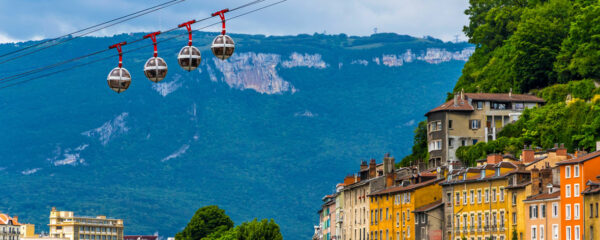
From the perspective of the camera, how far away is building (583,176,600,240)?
102312 mm

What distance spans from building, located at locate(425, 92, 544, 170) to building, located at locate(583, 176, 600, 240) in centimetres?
5914

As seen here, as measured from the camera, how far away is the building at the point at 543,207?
108 metres

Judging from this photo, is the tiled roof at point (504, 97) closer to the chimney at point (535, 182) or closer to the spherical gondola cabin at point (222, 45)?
the chimney at point (535, 182)

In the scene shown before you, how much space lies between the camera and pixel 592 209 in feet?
340

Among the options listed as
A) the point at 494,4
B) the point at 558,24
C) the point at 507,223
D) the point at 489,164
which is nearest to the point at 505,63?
the point at 558,24

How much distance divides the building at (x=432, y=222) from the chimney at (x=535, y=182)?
19658 millimetres

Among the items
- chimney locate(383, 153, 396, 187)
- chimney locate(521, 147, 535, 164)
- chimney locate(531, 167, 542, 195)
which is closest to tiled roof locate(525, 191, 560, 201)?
chimney locate(531, 167, 542, 195)

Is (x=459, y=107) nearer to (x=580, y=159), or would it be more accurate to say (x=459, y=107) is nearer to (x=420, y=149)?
(x=420, y=149)

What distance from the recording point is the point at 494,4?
19988 centimetres

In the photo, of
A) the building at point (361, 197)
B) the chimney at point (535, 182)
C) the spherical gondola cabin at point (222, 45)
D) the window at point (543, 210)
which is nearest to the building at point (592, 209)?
the window at point (543, 210)

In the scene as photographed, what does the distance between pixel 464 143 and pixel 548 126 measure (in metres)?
17.5

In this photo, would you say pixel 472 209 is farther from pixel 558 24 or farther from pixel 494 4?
pixel 494 4

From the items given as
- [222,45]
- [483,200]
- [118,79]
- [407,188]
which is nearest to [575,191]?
[483,200]

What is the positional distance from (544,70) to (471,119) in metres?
12.1
